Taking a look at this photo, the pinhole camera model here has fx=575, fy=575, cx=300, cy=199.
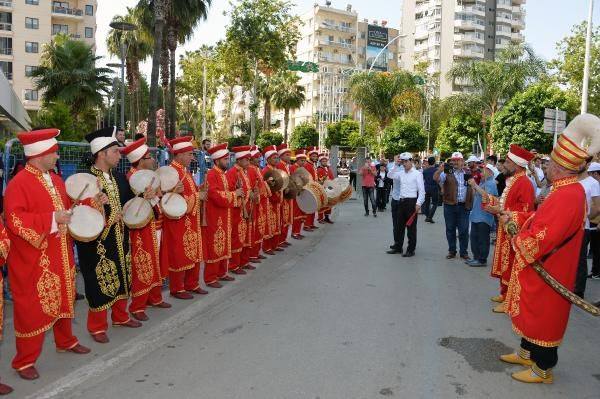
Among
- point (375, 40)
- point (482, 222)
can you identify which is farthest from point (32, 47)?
point (482, 222)

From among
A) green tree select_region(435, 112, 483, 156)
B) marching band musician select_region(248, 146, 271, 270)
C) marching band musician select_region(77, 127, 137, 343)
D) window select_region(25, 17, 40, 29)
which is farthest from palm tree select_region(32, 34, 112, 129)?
marching band musician select_region(77, 127, 137, 343)

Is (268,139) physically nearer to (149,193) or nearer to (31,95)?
(31,95)

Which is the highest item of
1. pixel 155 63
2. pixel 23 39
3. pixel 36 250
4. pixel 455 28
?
pixel 455 28

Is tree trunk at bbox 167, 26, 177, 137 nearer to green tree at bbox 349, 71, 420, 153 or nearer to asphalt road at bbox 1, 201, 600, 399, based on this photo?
asphalt road at bbox 1, 201, 600, 399

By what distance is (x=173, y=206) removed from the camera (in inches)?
271

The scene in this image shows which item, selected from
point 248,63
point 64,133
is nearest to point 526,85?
point 248,63

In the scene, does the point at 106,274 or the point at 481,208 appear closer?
the point at 106,274

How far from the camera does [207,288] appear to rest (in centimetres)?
820

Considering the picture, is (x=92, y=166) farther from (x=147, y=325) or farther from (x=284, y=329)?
(x=284, y=329)

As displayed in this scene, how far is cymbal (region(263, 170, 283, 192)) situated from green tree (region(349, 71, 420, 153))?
113ft

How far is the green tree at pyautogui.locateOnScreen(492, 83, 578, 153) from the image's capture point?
33.1 meters

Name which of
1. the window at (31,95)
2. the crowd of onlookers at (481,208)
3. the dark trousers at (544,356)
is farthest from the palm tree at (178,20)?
the window at (31,95)

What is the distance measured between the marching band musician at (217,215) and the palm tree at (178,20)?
1849 centimetres

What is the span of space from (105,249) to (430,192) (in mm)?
14382
